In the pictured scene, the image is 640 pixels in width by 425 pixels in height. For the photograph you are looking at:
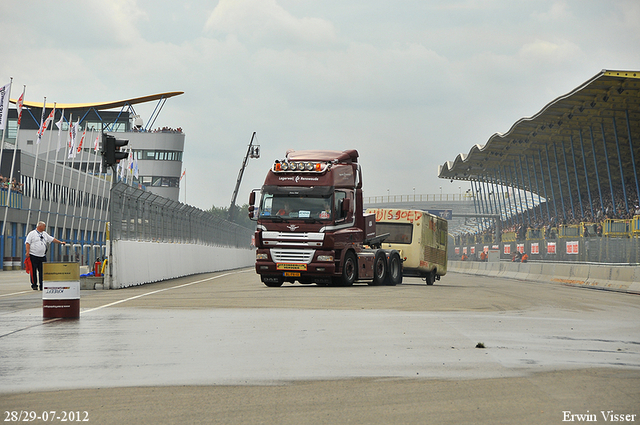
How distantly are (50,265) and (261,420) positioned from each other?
317 inches

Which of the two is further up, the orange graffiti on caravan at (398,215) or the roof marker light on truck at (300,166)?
the roof marker light on truck at (300,166)

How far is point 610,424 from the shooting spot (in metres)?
5.57

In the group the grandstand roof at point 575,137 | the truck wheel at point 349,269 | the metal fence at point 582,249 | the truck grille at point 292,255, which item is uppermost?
the grandstand roof at point 575,137

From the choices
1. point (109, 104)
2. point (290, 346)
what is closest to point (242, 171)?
point (109, 104)

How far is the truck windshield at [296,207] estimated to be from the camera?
918 inches

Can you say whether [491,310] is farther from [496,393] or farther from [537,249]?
[537,249]

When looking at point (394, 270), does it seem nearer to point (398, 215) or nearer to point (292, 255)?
point (398, 215)

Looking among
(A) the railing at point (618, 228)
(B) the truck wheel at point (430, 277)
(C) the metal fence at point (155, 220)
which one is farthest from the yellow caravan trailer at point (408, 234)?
(A) the railing at point (618, 228)

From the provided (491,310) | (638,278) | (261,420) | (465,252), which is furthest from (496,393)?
(465,252)

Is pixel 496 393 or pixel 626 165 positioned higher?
pixel 626 165

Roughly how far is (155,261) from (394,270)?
768 cm

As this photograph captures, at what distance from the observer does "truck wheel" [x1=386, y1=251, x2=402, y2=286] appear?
26.7m

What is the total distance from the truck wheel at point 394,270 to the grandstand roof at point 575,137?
73.4ft

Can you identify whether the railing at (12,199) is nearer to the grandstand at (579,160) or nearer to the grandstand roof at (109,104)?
the grandstand at (579,160)
